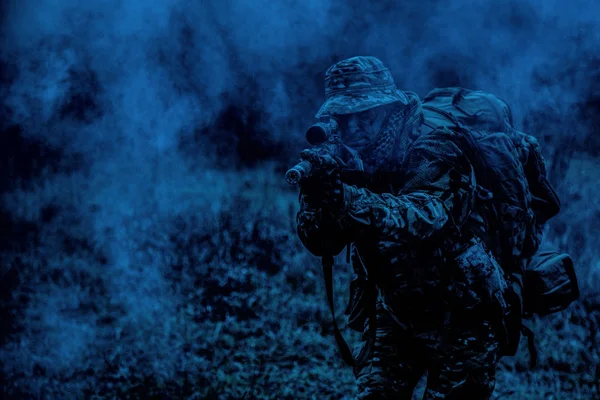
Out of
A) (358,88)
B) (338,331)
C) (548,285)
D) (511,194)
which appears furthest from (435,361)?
(358,88)

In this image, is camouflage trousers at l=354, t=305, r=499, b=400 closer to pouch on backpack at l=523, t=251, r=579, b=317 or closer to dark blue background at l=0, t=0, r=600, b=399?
pouch on backpack at l=523, t=251, r=579, b=317

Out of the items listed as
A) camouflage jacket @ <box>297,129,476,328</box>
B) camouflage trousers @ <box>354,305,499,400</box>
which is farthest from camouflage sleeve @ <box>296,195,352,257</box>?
camouflage trousers @ <box>354,305,499,400</box>

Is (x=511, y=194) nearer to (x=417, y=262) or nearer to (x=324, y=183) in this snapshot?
(x=417, y=262)

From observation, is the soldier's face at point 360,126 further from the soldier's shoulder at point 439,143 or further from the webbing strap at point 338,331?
the webbing strap at point 338,331

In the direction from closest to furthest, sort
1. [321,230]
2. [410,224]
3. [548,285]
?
1. [410,224]
2. [321,230]
3. [548,285]

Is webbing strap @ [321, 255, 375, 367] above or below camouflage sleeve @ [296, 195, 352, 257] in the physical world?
below

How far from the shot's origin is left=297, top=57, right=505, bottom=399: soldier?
2395mm

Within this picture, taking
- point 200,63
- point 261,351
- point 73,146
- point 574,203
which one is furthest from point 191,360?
point 574,203

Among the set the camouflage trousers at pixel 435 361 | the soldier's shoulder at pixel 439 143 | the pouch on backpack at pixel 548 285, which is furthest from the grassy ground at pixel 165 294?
the soldier's shoulder at pixel 439 143

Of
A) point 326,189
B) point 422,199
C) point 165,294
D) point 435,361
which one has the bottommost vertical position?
point 165,294

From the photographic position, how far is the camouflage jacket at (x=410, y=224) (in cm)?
217

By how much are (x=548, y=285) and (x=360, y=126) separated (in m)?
1.21

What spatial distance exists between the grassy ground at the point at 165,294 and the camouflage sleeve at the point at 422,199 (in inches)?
104

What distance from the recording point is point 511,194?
2.62 m
